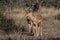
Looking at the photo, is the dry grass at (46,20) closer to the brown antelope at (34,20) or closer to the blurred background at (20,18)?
the blurred background at (20,18)

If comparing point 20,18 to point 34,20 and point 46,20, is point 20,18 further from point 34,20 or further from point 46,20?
point 34,20

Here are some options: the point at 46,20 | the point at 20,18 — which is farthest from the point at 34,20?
the point at 46,20

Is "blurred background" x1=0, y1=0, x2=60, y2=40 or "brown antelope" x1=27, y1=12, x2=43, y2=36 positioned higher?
"brown antelope" x1=27, y1=12, x2=43, y2=36

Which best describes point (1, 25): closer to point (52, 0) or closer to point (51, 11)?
point (51, 11)

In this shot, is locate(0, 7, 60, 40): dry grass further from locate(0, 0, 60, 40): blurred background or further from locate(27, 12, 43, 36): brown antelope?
locate(27, 12, 43, 36): brown antelope

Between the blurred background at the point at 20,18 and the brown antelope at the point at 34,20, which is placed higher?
the brown antelope at the point at 34,20

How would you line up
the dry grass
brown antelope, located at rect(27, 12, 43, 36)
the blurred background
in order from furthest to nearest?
1. brown antelope, located at rect(27, 12, 43, 36)
2. the dry grass
3. the blurred background

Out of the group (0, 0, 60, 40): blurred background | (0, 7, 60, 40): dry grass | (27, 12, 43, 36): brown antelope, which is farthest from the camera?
(27, 12, 43, 36): brown antelope

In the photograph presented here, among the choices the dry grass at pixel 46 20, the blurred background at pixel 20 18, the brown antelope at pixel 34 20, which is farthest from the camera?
the brown antelope at pixel 34 20

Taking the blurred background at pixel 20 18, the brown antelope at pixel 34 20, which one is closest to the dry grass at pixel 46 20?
the blurred background at pixel 20 18

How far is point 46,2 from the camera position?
13258 millimetres

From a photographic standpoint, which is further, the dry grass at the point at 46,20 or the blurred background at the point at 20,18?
the dry grass at the point at 46,20

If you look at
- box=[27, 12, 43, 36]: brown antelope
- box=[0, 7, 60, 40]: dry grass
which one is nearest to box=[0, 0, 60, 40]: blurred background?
box=[0, 7, 60, 40]: dry grass

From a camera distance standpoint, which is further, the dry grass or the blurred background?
the dry grass
